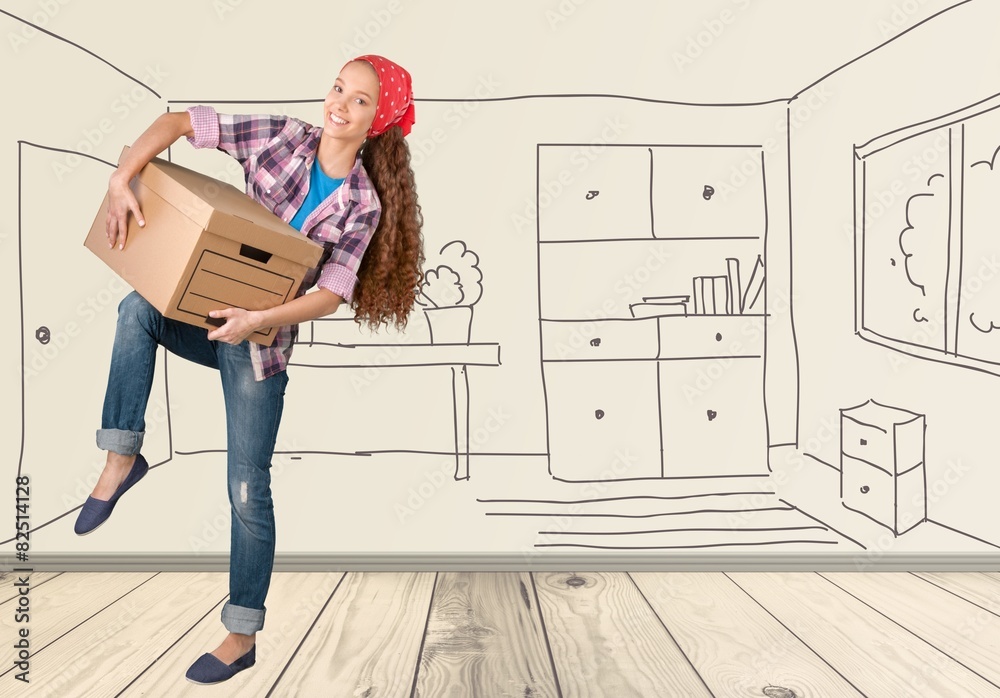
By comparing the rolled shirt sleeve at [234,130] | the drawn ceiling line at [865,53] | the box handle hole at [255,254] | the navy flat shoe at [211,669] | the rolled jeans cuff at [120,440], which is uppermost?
the drawn ceiling line at [865,53]

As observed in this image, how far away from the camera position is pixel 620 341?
2768 millimetres

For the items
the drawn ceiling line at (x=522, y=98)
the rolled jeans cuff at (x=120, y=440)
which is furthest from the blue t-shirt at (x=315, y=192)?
the drawn ceiling line at (x=522, y=98)

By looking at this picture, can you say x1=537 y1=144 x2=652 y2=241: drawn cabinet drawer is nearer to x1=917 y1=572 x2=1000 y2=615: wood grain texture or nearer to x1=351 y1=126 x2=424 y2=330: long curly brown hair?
x1=351 y1=126 x2=424 y2=330: long curly brown hair

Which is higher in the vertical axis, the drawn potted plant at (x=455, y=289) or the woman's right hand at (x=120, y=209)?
the woman's right hand at (x=120, y=209)

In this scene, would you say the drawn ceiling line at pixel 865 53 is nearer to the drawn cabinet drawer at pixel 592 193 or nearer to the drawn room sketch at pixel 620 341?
the drawn room sketch at pixel 620 341

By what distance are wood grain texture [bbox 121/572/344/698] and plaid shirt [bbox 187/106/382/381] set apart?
2.37ft

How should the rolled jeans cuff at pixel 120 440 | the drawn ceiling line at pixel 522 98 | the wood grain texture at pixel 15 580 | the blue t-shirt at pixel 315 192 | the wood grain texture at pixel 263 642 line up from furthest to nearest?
the drawn ceiling line at pixel 522 98
the wood grain texture at pixel 15 580
the wood grain texture at pixel 263 642
the blue t-shirt at pixel 315 192
the rolled jeans cuff at pixel 120 440

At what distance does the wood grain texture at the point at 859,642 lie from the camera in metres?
1.89

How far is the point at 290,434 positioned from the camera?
8.98 feet

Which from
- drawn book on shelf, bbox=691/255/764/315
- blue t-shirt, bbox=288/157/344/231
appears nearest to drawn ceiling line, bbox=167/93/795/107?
drawn book on shelf, bbox=691/255/764/315

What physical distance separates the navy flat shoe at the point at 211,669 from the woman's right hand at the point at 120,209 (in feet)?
2.72

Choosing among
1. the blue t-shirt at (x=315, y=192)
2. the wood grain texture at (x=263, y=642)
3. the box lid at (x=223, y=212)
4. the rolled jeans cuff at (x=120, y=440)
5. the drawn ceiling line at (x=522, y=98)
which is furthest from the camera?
the drawn ceiling line at (x=522, y=98)

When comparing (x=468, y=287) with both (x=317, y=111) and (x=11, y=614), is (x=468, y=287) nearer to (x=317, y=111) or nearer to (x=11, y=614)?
(x=317, y=111)

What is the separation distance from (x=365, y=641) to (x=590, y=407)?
3.43ft
